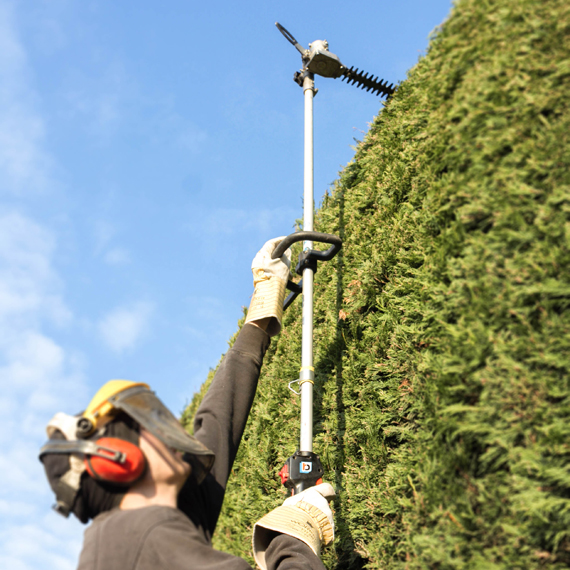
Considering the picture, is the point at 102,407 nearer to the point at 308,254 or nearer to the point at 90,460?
the point at 90,460

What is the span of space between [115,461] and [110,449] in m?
0.05

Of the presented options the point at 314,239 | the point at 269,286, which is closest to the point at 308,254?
the point at 314,239

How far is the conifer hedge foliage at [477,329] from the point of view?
1.79m

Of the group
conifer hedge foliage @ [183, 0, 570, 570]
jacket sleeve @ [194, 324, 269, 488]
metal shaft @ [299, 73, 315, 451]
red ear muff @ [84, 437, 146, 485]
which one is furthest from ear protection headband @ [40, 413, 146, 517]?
metal shaft @ [299, 73, 315, 451]

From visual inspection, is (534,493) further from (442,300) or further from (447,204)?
(447,204)

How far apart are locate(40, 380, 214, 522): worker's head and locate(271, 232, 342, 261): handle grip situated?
1602 mm

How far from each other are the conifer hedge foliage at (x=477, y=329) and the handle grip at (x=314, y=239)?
0.46m

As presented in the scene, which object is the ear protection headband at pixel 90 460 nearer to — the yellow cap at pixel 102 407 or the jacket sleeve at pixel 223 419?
the yellow cap at pixel 102 407

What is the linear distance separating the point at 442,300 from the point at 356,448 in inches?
54.7

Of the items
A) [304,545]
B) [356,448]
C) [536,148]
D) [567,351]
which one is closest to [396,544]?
[304,545]

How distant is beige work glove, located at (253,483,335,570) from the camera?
290 centimetres

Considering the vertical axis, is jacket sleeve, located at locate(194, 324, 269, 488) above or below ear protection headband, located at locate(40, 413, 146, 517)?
above

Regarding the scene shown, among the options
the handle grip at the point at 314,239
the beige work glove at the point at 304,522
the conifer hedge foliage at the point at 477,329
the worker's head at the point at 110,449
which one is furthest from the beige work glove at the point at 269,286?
the worker's head at the point at 110,449

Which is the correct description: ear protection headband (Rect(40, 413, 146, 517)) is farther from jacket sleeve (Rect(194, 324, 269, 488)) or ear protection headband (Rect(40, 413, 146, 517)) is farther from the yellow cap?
jacket sleeve (Rect(194, 324, 269, 488))
